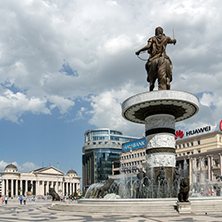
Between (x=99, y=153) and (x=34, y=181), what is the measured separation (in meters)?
39.5

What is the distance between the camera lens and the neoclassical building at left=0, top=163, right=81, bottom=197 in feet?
438

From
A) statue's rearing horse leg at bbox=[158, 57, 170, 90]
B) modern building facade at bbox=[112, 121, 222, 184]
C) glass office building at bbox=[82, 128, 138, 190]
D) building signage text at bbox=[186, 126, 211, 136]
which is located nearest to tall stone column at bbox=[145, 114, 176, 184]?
statue's rearing horse leg at bbox=[158, 57, 170, 90]

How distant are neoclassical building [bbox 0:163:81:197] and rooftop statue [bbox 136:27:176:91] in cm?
11307

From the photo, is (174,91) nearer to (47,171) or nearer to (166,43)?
(166,43)

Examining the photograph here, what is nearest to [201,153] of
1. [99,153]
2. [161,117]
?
[161,117]

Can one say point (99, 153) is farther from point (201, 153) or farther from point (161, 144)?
point (161, 144)

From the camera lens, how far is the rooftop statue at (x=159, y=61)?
24094 millimetres

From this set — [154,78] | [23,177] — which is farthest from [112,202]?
[23,177]

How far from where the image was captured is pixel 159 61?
24.3 meters

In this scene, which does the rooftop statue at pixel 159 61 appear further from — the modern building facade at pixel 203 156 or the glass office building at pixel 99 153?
the glass office building at pixel 99 153

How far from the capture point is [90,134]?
13238cm

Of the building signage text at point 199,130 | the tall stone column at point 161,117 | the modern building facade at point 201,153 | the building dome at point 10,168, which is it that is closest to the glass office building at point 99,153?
the building dome at point 10,168

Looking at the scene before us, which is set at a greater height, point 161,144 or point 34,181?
point 161,144

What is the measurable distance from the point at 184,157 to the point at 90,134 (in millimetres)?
61731
